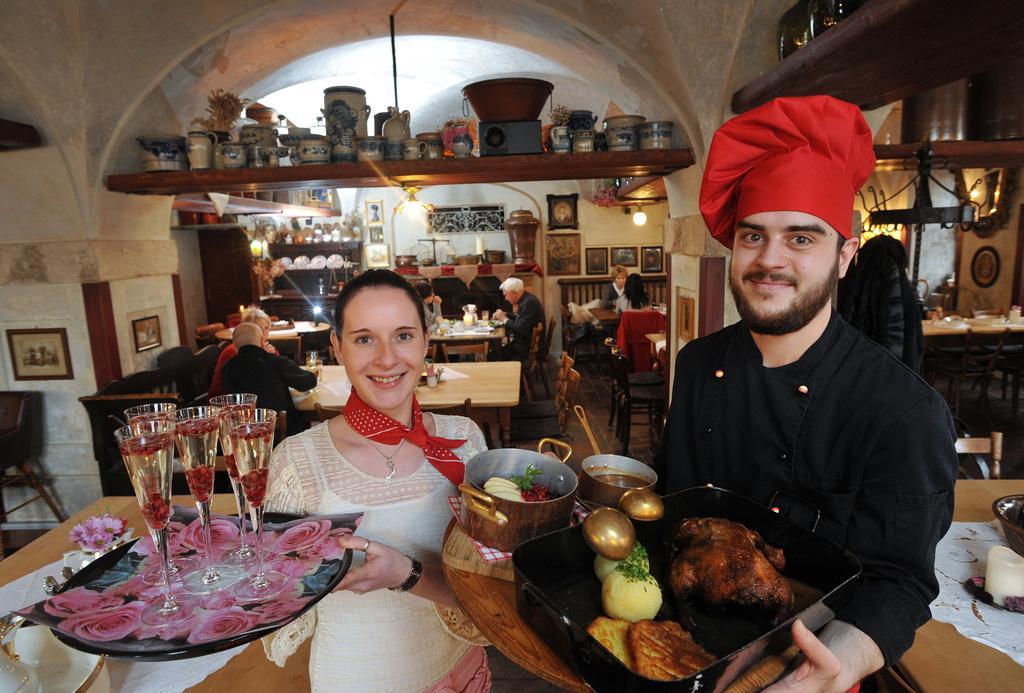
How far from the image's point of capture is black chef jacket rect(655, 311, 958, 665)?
1097mm

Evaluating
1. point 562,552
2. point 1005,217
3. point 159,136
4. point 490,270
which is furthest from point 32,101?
point 1005,217

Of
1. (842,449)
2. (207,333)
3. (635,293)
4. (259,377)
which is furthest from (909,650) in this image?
(207,333)

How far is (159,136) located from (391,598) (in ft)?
12.3

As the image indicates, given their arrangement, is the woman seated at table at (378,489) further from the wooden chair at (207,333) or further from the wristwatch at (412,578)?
the wooden chair at (207,333)

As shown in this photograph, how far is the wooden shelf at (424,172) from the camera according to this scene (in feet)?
11.7

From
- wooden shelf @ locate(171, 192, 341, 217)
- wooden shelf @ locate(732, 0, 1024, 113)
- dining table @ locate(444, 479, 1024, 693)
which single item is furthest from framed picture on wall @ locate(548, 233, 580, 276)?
dining table @ locate(444, 479, 1024, 693)

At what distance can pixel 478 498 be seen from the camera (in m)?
1.16

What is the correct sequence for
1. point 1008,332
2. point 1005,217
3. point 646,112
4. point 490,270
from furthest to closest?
1. point 490,270
2. point 1005,217
3. point 1008,332
4. point 646,112

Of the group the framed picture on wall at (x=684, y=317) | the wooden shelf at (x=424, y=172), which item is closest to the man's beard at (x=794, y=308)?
the wooden shelf at (x=424, y=172)

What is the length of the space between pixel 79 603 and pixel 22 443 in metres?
3.99

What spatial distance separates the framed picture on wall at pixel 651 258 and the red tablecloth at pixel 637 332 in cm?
399

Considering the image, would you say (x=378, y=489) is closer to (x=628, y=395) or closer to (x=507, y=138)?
(x=507, y=138)

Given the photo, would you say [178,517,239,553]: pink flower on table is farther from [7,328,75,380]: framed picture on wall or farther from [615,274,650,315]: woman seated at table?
[615,274,650,315]: woman seated at table

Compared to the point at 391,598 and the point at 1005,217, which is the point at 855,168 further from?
the point at 1005,217
